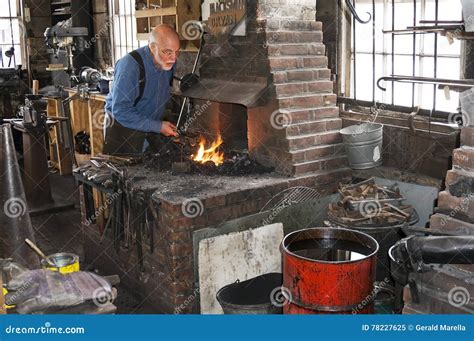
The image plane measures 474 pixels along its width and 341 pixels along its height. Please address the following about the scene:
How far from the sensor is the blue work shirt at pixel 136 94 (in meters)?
5.34

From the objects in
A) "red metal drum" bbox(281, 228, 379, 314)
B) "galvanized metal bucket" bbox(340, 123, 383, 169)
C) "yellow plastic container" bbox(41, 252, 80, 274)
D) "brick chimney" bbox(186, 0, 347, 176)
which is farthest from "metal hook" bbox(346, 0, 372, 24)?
"yellow plastic container" bbox(41, 252, 80, 274)

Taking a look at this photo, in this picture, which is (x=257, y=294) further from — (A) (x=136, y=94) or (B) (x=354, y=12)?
(B) (x=354, y=12)

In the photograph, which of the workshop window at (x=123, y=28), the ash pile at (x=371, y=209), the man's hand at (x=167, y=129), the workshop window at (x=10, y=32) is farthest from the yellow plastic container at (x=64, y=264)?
the workshop window at (x=10, y=32)

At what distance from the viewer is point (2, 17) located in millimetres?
10938

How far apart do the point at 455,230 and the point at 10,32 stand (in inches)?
401

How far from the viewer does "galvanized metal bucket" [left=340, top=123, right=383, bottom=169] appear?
472cm

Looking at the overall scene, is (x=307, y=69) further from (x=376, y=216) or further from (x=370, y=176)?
(x=376, y=216)

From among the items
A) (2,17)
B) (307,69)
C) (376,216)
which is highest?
(2,17)

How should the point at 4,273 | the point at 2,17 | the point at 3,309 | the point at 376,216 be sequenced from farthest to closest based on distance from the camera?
the point at 2,17 < the point at 376,216 < the point at 4,273 < the point at 3,309

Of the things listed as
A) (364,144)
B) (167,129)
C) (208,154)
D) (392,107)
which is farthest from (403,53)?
(167,129)

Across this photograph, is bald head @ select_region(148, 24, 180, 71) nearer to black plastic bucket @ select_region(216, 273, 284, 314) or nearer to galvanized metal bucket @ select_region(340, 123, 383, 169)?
galvanized metal bucket @ select_region(340, 123, 383, 169)

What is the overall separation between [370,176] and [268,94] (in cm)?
115

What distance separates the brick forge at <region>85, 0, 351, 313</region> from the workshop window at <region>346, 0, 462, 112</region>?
0.34 m

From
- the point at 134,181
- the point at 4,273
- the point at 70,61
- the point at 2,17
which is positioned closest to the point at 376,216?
the point at 134,181
